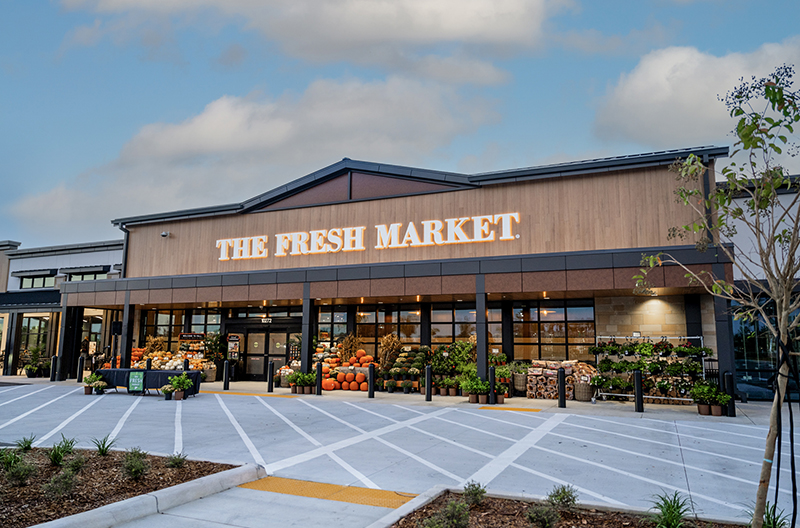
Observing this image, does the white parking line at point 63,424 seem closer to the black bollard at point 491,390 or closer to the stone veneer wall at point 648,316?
the black bollard at point 491,390

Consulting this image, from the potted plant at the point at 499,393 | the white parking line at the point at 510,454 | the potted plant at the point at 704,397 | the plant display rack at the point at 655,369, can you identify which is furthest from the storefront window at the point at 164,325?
the potted plant at the point at 704,397

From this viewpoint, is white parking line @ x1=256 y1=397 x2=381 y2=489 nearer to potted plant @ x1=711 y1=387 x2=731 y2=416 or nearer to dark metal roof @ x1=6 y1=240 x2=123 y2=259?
potted plant @ x1=711 y1=387 x2=731 y2=416

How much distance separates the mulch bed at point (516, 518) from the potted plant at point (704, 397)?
11.2m

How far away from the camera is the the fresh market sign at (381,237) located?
21.0 meters

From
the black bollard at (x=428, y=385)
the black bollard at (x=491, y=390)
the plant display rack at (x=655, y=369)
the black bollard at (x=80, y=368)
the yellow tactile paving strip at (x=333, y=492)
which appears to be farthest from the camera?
the black bollard at (x=80, y=368)

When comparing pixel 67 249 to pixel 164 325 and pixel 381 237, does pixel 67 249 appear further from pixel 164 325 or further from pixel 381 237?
pixel 381 237

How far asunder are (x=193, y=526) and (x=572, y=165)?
1707 cm

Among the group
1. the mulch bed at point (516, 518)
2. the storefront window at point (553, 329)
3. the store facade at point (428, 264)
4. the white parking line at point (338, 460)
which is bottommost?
the white parking line at point (338, 460)

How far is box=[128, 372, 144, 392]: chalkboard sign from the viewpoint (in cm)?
2066

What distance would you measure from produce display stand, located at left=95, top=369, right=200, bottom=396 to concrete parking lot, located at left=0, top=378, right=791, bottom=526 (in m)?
1.50

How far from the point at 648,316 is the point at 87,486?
59.7 ft

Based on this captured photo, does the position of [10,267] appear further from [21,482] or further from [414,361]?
[21,482]

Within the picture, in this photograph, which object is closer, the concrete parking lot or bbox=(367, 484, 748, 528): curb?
bbox=(367, 484, 748, 528): curb

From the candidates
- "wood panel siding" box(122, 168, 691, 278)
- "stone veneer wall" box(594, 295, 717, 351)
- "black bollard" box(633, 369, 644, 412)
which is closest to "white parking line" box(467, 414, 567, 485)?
"black bollard" box(633, 369, 644, 412)
